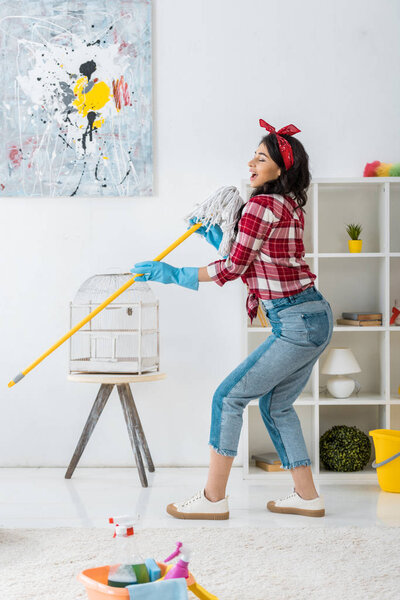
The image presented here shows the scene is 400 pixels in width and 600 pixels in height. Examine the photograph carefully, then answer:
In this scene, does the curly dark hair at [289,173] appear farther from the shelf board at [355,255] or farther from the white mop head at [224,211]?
the shelf board at [355,255]

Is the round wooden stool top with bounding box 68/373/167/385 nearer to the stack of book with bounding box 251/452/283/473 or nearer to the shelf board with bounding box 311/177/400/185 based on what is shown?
the stack of book with bounding box 251/452/283/473

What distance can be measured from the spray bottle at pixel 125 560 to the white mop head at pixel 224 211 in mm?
1305

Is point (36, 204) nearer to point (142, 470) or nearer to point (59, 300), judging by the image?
point (59, 300)

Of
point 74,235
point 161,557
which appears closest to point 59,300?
point 74,235

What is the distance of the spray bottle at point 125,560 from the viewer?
4.78 feet

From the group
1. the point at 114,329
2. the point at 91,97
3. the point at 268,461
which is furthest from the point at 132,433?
the point at 91,97

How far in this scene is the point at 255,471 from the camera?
329 centimetres

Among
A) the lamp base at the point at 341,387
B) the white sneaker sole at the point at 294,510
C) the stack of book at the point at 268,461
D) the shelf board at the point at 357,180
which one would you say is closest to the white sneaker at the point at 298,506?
the white sneaker sole at the point at 294,510

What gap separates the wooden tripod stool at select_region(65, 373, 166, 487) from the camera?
306 cm

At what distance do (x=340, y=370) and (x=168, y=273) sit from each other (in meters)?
1.07

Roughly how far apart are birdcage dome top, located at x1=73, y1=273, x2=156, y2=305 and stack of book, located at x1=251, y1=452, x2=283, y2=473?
904 mm

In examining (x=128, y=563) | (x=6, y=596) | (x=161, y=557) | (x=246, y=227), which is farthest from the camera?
(x=246, y=227)

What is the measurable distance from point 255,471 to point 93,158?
1.65m

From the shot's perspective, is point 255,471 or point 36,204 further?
point 36,204
